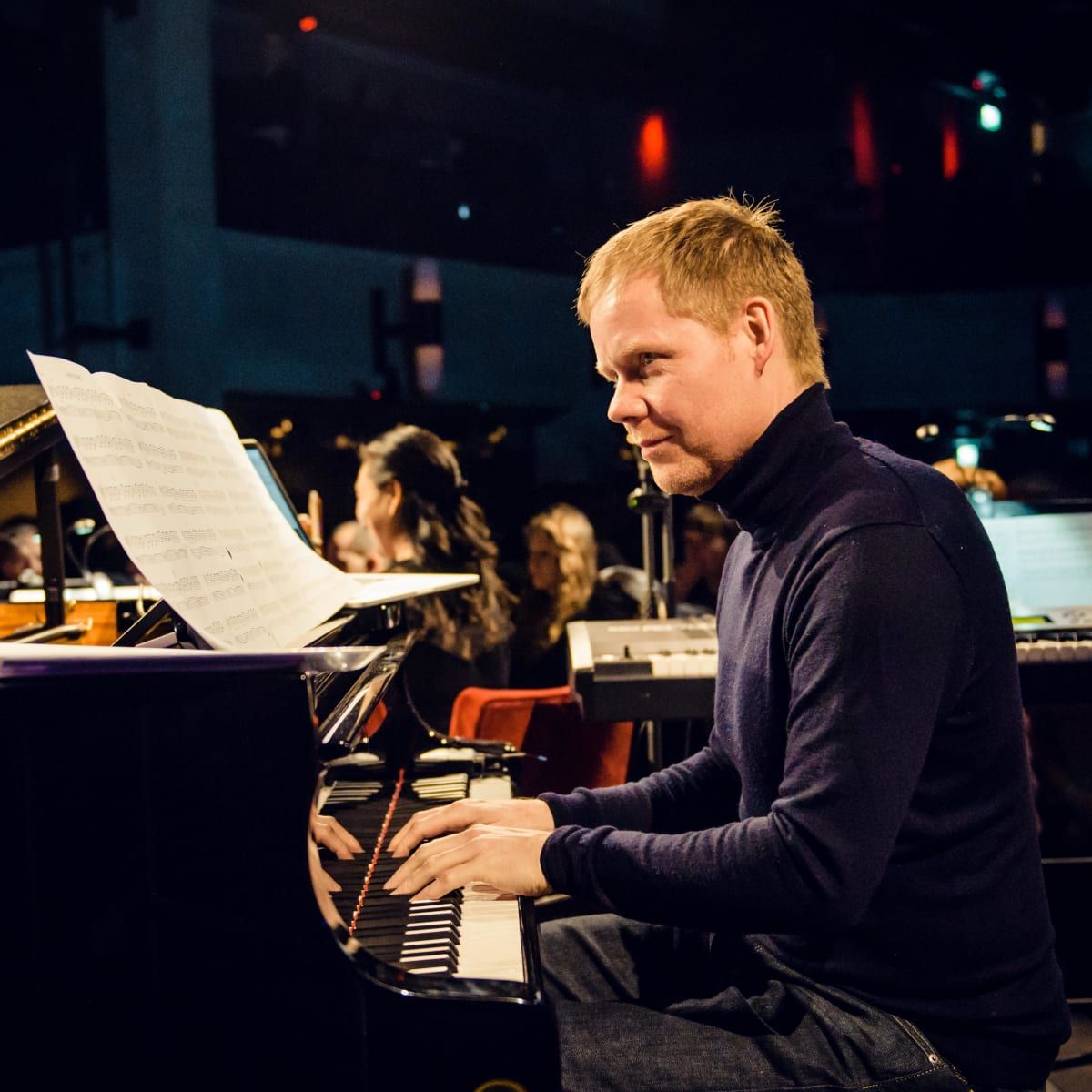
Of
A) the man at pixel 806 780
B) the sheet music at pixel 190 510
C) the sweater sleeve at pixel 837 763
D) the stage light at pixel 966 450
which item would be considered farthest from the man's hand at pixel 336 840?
the stage light at pixel 966 450

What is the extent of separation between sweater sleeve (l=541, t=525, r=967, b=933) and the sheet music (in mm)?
540

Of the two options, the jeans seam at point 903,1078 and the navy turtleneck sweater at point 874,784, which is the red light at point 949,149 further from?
the jeans seam at point 903,1078

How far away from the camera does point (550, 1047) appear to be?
1.08 metres

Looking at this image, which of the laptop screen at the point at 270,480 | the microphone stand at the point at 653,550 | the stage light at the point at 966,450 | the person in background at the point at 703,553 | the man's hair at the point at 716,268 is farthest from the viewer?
the stage light at the point at 966,450

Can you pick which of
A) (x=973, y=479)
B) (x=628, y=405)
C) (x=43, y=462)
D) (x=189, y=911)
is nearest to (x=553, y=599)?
(x=973, y=479)

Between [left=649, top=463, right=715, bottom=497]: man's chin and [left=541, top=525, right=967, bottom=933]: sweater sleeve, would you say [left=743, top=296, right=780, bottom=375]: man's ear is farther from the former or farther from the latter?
[left=541, top=525, right=967, bottom=933]: sweater sleeve

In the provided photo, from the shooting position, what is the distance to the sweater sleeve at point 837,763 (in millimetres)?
1163

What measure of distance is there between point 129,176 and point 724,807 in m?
8.10

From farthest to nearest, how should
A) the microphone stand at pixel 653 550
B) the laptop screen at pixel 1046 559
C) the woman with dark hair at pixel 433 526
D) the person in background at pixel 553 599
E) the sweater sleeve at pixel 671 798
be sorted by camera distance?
the person in background at pixel 553 599 < the woman with dark hair at pixel 433 526 < the microphone stand at pixel 653 550 < the laptop screen at pixel 1046 559 < the sweater sleeve at pixel 671 798

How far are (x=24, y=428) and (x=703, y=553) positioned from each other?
3763 millimetres

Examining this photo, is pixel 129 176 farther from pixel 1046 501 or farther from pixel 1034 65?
pixel 1046 501

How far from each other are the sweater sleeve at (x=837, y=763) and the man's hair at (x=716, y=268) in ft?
1.15

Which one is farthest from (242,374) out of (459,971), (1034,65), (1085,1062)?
(459,971)

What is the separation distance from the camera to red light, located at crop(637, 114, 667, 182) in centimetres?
1045
